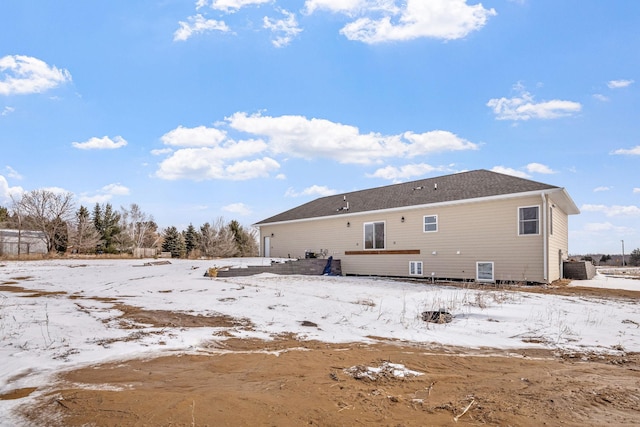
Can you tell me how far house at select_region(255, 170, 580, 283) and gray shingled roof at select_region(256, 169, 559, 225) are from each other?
5cm

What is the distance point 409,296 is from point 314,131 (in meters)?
13.9

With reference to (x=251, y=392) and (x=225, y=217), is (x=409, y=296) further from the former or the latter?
(x=225, y=217)

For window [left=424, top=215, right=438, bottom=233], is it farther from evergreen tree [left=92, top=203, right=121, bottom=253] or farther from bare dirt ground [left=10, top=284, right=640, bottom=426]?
evergreen tree [left=92, top=203, right=121, bottom=253]

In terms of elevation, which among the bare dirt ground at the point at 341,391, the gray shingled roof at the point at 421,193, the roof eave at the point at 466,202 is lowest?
the bare dirt ground at the point at 341,391

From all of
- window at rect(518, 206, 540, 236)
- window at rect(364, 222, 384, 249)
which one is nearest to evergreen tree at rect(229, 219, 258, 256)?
window at rect(364, 222, 384, 249)

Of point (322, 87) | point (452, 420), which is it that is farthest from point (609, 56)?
point (452, 420)

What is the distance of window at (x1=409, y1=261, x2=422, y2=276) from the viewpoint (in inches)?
668

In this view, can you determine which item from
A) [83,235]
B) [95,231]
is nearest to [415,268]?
[83,235]

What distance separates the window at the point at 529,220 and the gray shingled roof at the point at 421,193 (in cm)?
75

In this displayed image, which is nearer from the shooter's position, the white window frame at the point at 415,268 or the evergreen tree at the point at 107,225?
the white window frame at the point at 415,268

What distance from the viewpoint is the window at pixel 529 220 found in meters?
13.7

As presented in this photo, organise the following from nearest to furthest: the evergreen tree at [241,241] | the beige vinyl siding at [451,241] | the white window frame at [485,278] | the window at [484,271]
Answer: the beige vinyl siding at [451,241], the white window frame at [485,278], the window at [484,271], the evergreen tree at [241,241]

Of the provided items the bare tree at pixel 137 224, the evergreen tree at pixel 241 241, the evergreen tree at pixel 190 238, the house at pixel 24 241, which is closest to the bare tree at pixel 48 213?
the house at pixel 24 241

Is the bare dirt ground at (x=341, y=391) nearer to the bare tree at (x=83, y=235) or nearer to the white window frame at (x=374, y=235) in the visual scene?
the white window frame at (x=374, y=235)
